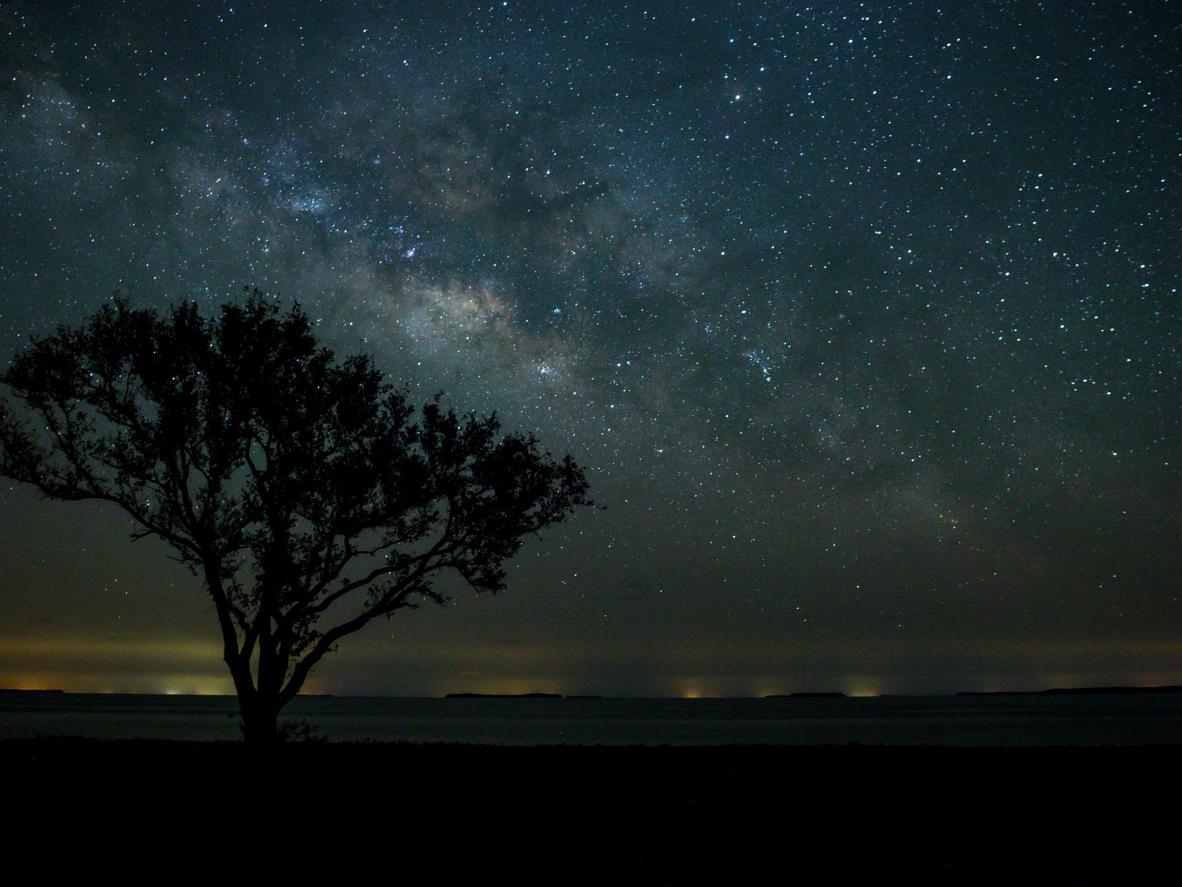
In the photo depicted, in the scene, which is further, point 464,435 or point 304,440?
point 464,435

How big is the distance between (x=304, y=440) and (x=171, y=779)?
9.31m

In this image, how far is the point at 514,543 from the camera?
27.2m

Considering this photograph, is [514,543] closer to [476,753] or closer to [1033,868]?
[476,753]

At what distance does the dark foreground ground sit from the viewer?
1227 centimetres

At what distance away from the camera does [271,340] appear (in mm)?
25188

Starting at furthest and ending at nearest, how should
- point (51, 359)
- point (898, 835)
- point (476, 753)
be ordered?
1. point (51, 359)
2. point (476, 753)
3. point (898, 835)

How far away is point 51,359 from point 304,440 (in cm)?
702

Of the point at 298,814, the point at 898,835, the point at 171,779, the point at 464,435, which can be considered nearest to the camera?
the point at 898,835

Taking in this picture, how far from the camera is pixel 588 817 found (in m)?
15.3

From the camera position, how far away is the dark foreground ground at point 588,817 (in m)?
12.3

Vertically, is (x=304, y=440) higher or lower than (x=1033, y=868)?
higher

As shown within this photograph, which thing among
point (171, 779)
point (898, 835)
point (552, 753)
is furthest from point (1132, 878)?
point (171, 779)

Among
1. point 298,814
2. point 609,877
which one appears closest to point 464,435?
point 298,814

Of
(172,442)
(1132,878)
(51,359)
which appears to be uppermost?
(51,359)
